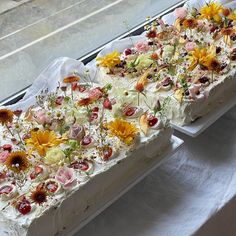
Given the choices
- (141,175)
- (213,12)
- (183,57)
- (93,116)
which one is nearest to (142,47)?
(183,57)

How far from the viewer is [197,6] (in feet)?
5.40

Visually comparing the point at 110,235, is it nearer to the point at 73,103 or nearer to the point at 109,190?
the point at 109,190

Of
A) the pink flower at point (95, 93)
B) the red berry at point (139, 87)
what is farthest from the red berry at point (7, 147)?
the red berry at point (139, 87)

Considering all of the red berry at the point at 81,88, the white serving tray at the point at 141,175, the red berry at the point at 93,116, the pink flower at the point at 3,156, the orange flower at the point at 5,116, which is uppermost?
the orange flower at the point at 5,116

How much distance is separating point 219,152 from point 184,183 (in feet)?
0.45

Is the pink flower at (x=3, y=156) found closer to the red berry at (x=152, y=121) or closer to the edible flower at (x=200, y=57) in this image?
the red berry at (x=152, y=121)

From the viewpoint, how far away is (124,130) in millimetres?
1020

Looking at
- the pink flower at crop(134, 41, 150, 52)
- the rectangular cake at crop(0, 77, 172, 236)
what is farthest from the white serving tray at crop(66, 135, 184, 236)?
the pink flower at crop(134, 41, 150, 52)

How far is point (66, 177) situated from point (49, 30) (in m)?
0.74

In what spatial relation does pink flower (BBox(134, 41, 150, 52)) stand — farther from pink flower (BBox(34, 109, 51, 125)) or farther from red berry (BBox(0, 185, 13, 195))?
red berry (BBox(0, 185, 13, 195))

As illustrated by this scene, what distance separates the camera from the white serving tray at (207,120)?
1.14 m

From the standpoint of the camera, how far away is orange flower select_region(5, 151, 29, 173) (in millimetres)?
948

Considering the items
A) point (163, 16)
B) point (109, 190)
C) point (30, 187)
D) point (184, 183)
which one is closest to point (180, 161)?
point (184, 183)

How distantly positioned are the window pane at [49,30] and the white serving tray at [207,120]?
1.75ft
